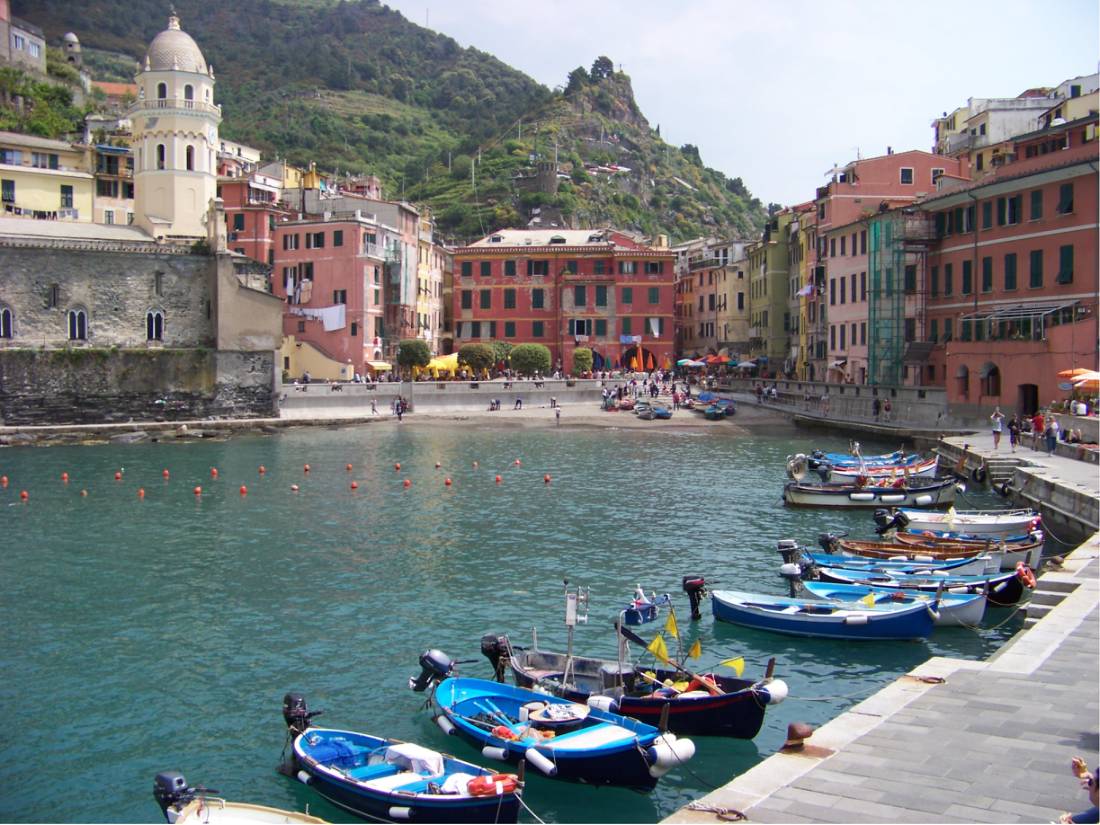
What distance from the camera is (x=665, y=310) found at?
90125 millimetres

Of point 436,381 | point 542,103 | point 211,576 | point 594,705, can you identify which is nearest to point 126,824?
point 594,705

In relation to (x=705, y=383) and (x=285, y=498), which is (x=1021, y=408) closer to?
(x=285, y=498)

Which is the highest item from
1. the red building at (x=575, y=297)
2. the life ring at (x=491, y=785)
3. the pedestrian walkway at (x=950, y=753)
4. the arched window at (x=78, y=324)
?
the red building at (x=575, y=297)

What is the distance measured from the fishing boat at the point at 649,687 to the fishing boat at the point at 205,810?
18.1 ft

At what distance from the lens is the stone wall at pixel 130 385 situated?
210 ft

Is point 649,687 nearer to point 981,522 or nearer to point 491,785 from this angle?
point 491,785

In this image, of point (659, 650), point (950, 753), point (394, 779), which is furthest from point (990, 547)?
point (394, 779)

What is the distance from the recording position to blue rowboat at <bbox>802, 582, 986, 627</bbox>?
23.2 m

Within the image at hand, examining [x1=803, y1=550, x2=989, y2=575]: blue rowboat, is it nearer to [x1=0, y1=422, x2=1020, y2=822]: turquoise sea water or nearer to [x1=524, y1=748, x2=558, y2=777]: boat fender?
[x1=0, y1=422, x2=1020, y2=822]: turquoise sea water

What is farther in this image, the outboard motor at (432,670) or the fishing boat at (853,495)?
the fishing boat at (853,495)

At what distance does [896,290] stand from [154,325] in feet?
156

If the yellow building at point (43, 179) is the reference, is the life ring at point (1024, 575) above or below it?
below

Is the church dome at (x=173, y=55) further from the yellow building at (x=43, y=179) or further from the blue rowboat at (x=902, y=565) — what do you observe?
the blue rowboat at (x=902, y=565)

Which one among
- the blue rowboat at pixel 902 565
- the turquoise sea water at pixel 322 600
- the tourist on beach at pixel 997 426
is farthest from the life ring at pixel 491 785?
the tourist on beach at pixel 997 426
